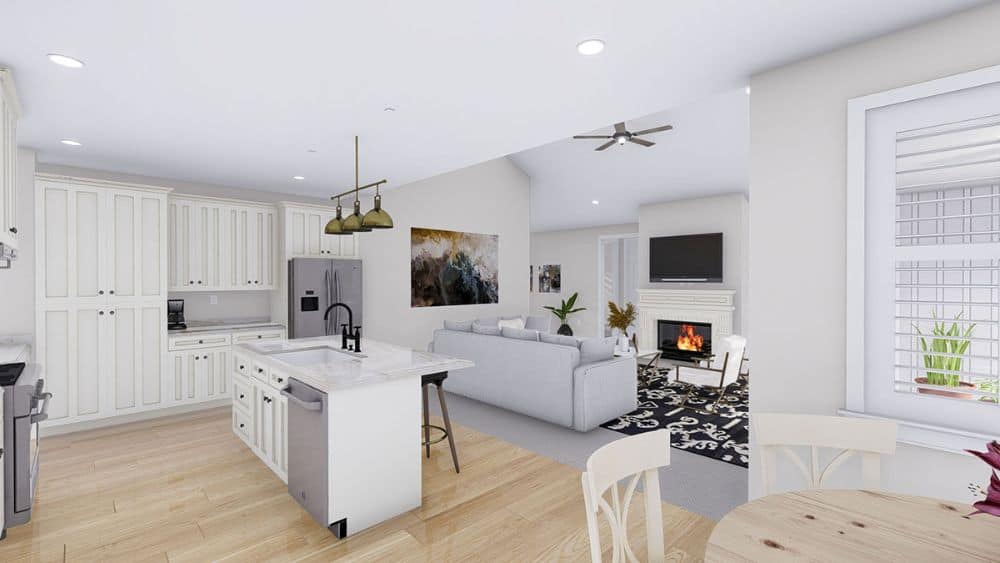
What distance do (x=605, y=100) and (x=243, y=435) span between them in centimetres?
353

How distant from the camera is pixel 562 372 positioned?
4.21m

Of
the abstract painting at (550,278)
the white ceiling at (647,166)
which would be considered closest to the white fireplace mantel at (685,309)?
the white ceiling at (647,166)

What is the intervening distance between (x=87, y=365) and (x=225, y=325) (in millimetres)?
1170

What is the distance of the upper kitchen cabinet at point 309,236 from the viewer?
210 inches

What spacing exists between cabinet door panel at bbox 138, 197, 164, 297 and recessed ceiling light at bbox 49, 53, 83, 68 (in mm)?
2368

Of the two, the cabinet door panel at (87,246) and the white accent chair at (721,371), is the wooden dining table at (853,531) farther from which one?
the cabinet door panel at (87,246)

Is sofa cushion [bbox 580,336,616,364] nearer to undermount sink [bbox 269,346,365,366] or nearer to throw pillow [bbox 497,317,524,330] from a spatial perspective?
undermount sink [bbox 269,346,365,366]

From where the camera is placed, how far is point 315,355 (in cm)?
348

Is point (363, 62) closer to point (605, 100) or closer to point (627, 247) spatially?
point (605, 100)

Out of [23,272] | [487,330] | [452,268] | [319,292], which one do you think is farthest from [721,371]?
[23,272]

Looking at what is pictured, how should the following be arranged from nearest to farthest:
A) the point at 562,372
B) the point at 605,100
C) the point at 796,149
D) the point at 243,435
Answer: the point at 796,149 → the point at 605,100 → the point at 243,435 → the point at 562,372

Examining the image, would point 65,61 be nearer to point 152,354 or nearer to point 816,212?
point 152,354

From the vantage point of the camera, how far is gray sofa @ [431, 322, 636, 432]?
4176 millimetres

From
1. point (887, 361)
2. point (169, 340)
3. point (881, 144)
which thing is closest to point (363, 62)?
point (881, 144)
